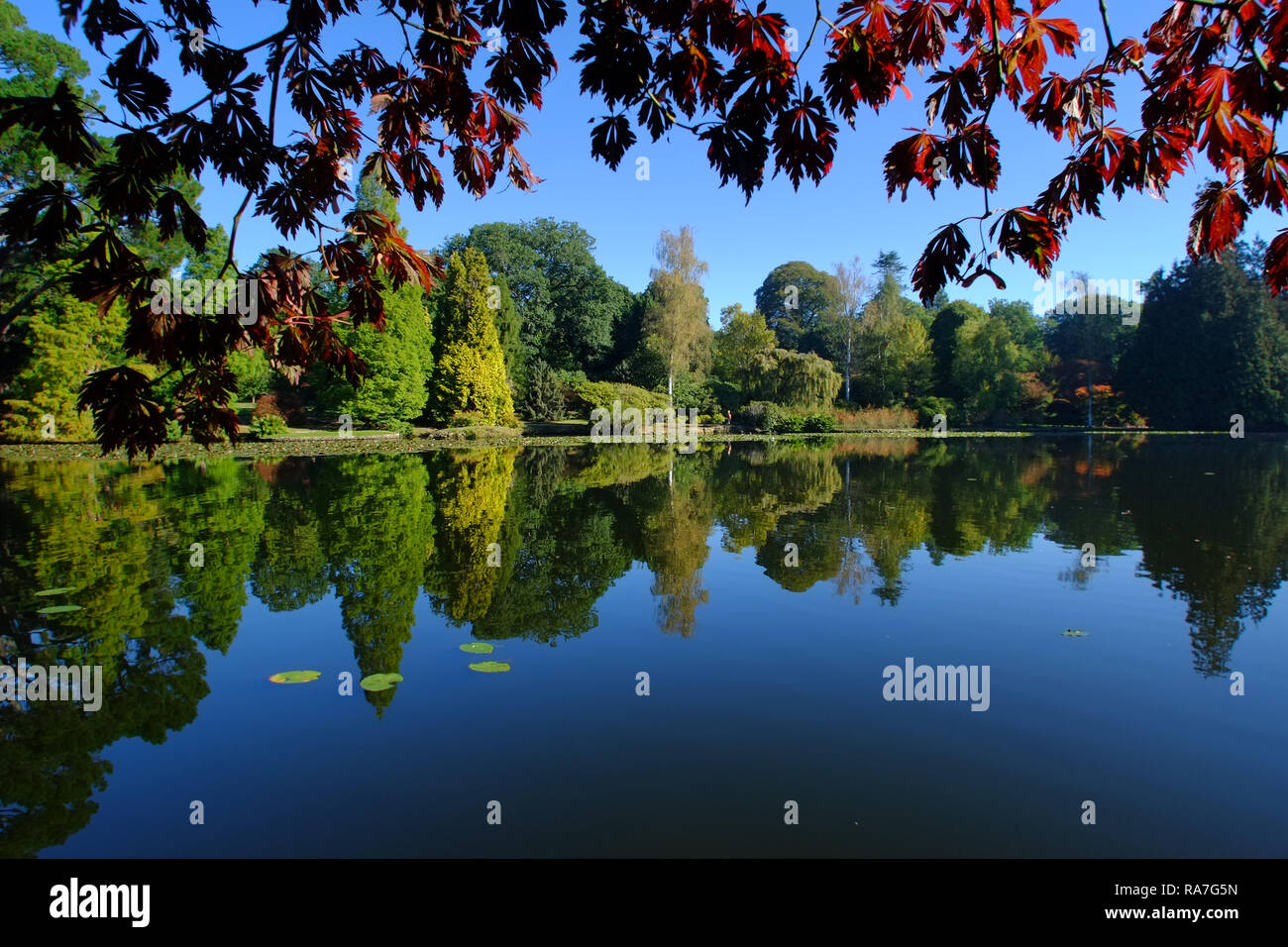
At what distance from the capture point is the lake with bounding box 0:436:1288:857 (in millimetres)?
3195

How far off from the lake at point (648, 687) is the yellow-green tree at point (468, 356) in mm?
20444

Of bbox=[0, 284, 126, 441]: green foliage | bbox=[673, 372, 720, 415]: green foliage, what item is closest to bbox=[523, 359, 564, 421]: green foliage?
bbox=[673, 372, 720, 415]: green foliage

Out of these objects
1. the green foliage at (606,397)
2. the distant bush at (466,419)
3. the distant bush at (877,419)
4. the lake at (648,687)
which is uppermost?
the green foliage at (606,397)

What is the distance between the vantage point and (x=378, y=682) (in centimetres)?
479

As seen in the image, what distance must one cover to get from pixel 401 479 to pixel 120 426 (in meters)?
14.4

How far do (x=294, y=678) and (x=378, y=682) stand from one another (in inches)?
23.5

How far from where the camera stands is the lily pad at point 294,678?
4.80m

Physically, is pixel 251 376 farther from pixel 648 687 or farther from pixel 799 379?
pixel 648 687

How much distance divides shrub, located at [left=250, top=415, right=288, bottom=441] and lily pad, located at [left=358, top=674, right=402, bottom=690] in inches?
869

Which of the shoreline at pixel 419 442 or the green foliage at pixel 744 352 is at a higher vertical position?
the green foliage at pixel 744 352

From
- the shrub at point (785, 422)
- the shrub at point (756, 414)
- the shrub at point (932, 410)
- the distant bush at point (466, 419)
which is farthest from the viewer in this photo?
the shrub at point (932, 410)

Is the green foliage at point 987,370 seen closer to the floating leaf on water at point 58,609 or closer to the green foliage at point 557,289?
the green foliage at point 557,289

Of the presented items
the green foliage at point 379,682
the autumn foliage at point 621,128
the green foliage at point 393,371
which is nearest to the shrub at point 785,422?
the green foliage at point 393,371

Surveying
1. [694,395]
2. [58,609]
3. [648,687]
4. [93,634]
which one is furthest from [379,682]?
[694,395]
